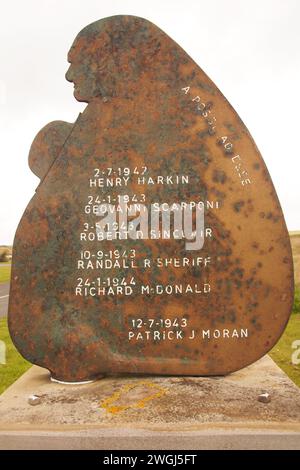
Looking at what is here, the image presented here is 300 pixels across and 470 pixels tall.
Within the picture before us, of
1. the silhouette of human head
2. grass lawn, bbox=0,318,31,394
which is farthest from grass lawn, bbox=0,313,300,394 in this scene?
the silhouette of human head

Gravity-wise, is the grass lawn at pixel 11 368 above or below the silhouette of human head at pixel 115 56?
below

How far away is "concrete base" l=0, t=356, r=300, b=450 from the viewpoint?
2561mm

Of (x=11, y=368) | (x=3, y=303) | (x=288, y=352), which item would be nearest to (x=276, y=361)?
(x=288, y=352)

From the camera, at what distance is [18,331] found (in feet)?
11.4

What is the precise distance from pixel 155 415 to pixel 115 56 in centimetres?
262

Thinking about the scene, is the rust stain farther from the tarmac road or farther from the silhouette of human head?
the tarmac road

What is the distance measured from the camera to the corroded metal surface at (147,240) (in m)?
3.41

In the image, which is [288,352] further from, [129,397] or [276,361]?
[129,397]

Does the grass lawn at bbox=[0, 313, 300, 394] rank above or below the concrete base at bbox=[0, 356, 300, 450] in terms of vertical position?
below

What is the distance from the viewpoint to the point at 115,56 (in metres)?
3.67

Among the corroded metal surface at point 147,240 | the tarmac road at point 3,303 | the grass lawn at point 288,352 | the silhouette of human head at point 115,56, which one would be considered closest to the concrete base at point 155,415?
the corroded metal surface at point 147,240

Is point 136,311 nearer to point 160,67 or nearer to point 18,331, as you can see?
point 18,331

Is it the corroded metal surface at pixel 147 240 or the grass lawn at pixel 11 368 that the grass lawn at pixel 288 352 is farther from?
the grass lawn at pixel 11 368

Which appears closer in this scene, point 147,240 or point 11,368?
point 147,240
